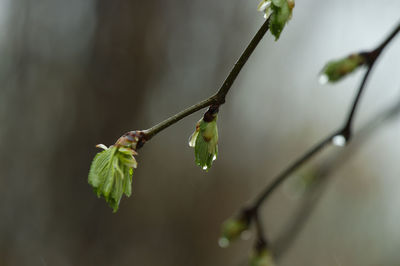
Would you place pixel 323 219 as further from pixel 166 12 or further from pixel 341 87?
pixel 166 12

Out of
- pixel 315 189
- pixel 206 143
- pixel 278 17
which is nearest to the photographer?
pixel 278 17

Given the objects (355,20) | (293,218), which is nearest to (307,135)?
(355,20)

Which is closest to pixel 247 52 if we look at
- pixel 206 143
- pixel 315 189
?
pixel 206 143

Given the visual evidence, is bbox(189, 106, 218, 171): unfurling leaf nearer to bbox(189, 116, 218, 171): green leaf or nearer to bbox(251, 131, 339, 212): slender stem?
bbox(189, 116, 218, 171): green leaf

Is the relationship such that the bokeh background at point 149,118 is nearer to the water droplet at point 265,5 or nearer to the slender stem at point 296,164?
the slender stem at point 296,164

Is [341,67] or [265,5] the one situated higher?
[265,5]

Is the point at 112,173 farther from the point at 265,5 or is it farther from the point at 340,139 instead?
the point at 340,139
